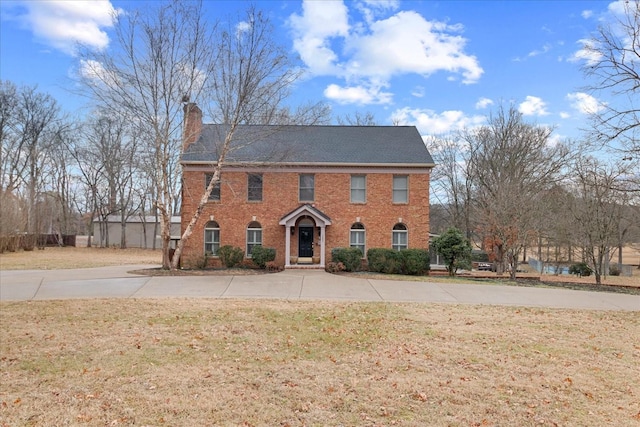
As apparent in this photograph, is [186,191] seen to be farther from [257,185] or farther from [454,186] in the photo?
[454,186]

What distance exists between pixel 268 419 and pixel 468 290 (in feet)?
37.6

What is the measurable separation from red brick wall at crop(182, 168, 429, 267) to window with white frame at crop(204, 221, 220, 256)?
0.63 feet

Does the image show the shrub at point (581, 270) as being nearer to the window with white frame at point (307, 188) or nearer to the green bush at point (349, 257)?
the green bush at point (349, 257)

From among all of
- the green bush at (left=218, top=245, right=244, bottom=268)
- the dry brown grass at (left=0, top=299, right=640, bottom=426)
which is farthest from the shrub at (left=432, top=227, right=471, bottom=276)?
the dry brown grass at (left=0, top=299, right=640, bottom=426)

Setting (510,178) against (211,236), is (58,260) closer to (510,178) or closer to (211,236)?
(211,236)

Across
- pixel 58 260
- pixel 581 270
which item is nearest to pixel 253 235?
pixel 58 260

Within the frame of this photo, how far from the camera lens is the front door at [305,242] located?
2294cm

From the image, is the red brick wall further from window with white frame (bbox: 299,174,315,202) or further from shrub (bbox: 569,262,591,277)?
shrub (bbox: 569,262,591,277)

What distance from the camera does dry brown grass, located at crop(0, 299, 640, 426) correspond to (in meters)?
4.88

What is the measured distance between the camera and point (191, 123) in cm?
2136

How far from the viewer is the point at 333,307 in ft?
37.1

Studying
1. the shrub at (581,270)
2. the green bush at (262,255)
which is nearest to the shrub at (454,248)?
the green bush at (262,255)

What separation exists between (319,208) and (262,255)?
382cm

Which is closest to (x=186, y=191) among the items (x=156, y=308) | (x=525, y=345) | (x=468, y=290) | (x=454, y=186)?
(x=156, y=308)
